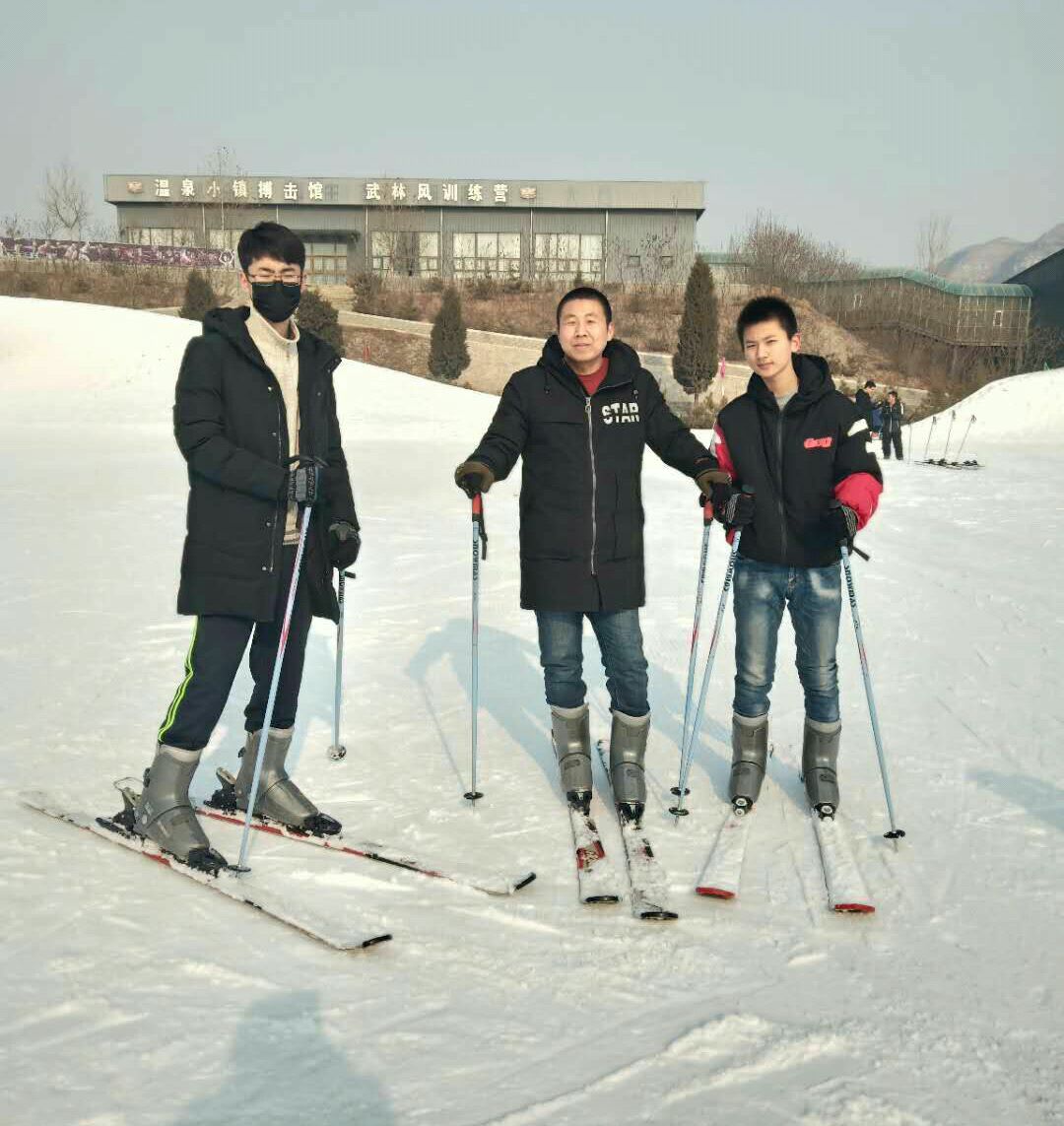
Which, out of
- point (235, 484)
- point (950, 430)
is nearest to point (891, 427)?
point (950, 430)

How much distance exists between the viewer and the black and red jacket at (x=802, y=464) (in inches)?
148

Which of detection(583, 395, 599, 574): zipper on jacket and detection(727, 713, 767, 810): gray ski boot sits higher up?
detection(583, 395, 599, 574): zipper on jacket

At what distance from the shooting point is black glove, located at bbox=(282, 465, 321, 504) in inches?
130

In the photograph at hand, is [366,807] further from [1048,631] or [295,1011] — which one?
[1048,631]

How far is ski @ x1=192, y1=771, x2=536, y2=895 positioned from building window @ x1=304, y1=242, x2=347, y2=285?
50.5 metres

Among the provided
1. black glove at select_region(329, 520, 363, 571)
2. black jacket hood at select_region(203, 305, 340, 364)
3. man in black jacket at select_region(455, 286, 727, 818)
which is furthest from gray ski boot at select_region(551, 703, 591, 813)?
black jacket hood at select_region(203, 305, 340, 364)

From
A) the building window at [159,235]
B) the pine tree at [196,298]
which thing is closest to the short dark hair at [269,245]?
the pine tree at [196,298]

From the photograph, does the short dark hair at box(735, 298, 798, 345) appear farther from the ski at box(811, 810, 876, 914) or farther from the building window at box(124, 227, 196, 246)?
the building window at box(124, 227, 196, 246)

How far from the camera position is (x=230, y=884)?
10.4ft

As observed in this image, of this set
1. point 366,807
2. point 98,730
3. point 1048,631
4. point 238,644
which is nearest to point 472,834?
point 366,807

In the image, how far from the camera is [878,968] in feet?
9.18

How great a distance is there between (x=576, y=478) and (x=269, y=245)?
1278mm

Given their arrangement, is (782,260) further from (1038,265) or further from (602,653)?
(602,653)

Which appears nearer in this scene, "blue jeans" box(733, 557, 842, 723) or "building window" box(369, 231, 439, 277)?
"blue jeans" box(733, 557, 842, 723)
